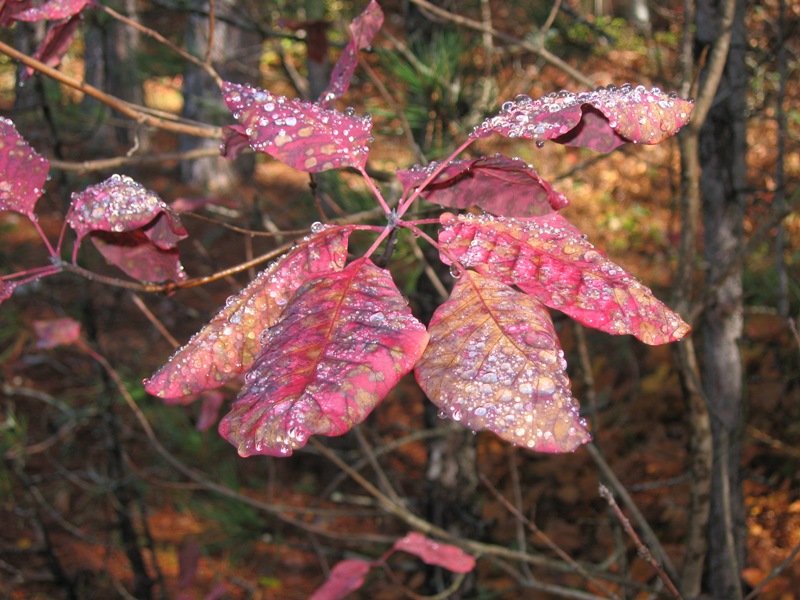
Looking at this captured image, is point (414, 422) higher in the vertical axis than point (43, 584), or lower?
higher

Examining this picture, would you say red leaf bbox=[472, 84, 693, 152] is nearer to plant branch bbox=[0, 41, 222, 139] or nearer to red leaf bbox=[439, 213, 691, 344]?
red leaf bbox=[439, 213, 691, 344]

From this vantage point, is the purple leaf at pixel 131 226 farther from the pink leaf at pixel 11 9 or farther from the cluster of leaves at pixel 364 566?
the cluster of leaves at pixel 364 566

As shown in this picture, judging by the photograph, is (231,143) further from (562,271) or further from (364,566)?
(364,566)

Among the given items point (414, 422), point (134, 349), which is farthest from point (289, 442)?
point (134, 349)

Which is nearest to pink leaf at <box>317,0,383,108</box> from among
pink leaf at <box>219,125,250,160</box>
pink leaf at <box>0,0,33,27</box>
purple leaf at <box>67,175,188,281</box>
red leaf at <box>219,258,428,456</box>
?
pink leaf at <box>219,125,250,160</box>

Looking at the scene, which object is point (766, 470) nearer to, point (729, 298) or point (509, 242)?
point (729, 298)

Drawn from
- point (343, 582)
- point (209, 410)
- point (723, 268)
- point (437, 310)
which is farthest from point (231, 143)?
point (209, 410)
